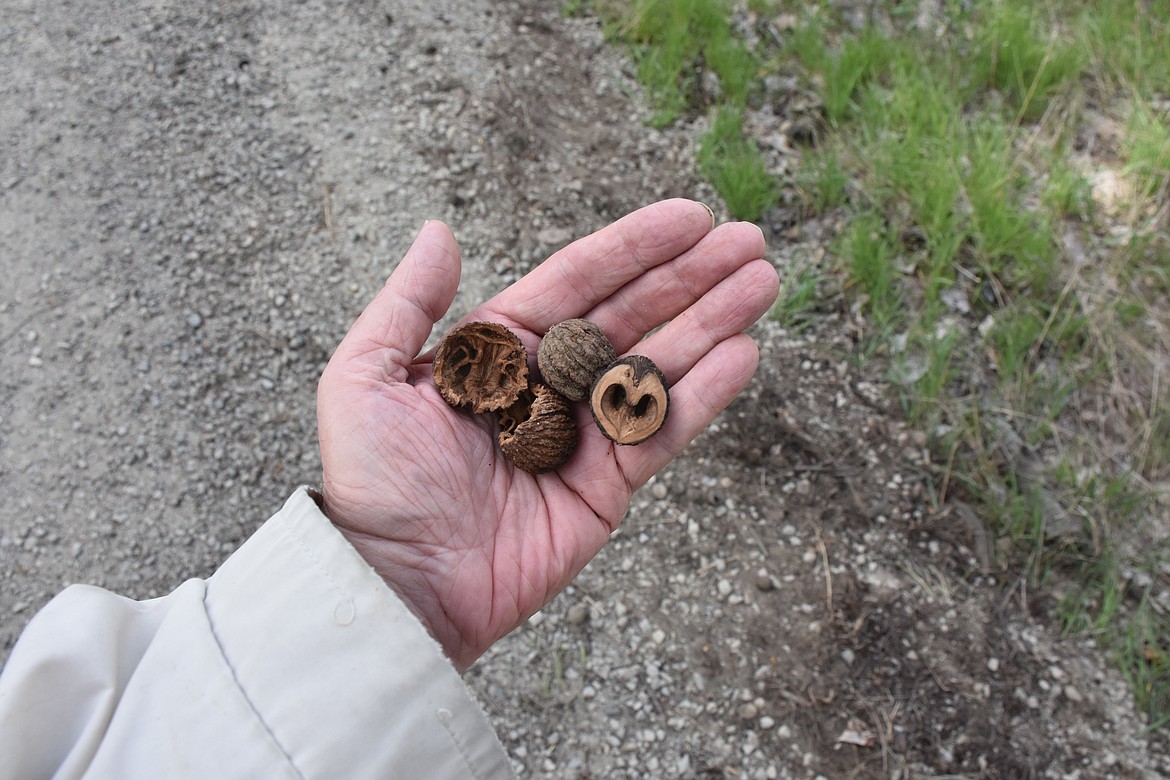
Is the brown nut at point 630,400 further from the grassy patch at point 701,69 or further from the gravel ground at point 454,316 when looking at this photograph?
the grassy patch at point 701,69

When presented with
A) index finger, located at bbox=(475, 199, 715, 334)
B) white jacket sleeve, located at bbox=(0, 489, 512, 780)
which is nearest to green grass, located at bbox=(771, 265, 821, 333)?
index finger, located at bbox=(475, 199, 715, 334)

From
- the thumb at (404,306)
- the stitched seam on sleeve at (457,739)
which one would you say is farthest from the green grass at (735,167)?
the stitched seam on sleeve at (457,739)

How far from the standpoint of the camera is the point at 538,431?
128 inches

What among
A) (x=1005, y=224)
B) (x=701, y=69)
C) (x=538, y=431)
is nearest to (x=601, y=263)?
(x=538, y=431)

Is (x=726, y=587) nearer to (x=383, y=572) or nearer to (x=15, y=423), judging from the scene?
(x=383, y=572)

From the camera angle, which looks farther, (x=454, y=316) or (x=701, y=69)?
(x=701, y=69)

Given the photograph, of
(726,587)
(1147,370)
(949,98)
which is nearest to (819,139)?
(949,98)

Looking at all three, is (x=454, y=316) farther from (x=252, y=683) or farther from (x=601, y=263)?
(x=252, y=683)

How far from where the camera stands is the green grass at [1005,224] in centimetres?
424

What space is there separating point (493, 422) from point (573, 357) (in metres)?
0.42

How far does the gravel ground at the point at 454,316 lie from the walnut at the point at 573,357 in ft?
3.64

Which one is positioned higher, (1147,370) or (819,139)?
(819,139)

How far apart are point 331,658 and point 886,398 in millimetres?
3326

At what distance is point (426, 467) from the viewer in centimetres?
302
